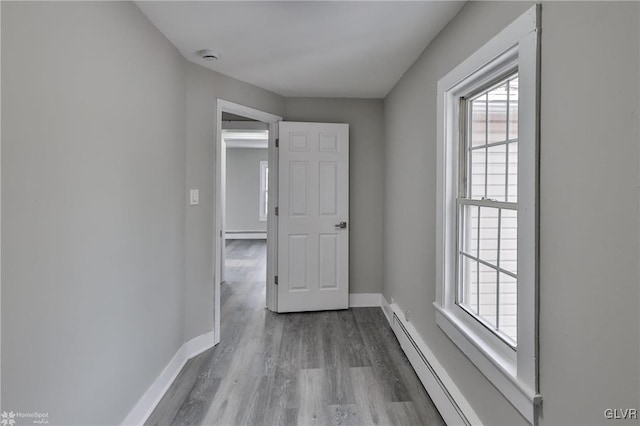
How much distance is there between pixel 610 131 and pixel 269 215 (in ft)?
9.73

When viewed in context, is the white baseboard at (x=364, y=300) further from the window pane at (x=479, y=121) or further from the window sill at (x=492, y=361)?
the window pane at (x=479, y=121)

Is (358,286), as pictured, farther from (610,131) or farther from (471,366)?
(610,131)

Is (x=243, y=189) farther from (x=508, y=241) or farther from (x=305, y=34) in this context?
(x=508, y=241)

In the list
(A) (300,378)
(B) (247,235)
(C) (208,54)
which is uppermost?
(C) (208,54)

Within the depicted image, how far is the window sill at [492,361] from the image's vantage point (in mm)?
1183

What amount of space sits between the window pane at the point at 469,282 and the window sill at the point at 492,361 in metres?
0.09

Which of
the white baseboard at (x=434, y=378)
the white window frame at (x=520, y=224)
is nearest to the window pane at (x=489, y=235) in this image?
the white window frame at (x=520, y=224)

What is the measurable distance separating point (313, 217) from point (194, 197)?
51.3 inches

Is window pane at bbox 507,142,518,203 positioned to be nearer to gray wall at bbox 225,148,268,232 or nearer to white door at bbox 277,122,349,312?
white door at bbox 277,122,349,312

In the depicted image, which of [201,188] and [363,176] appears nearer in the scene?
[201,188]

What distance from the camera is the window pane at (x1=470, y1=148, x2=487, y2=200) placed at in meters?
1.70

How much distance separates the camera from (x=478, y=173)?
5.79 feet

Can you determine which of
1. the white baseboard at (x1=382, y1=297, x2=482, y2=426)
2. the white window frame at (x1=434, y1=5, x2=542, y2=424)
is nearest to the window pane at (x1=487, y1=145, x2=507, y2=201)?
the white window frame at (x1=434, y1=5, x2=542, y2=424)

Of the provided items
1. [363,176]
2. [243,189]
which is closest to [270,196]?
[363,176]
